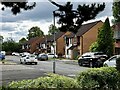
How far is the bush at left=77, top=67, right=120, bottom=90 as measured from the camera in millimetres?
6485

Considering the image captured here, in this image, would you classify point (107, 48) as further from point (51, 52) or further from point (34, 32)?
point (34, 32)

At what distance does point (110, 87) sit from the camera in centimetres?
668

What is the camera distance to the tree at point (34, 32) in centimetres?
620

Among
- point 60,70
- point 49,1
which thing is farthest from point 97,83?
point 60,70

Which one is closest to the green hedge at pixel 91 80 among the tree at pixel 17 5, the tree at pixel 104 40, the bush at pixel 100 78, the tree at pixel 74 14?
the bush at pixel 100 78

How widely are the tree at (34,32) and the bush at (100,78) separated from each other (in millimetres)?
1186

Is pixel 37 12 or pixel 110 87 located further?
pixel 110 87

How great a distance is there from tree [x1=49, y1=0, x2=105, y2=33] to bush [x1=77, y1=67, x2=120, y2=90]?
1.40m

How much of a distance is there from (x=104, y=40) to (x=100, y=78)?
1431mm

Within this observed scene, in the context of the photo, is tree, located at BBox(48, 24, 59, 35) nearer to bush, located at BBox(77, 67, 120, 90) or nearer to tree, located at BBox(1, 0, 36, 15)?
tree, located at BBox(1, 0, 36, 15)

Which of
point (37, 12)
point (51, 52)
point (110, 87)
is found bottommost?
point (110, 87)

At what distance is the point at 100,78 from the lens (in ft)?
21.9

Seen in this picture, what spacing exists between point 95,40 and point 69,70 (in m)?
7.06

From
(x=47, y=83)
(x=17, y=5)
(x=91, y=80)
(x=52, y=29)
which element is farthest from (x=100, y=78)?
(x=17, y=5)
